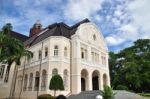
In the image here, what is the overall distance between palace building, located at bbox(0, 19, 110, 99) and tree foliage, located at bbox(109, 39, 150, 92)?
9502mm

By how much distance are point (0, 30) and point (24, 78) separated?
35.7 ft

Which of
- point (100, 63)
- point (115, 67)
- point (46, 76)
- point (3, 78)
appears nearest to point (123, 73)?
point (115, 67)

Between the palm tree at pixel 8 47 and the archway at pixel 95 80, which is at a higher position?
the palm tree at pixel 8 47

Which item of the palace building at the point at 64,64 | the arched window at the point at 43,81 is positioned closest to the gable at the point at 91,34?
the palace building at the point at 64,64

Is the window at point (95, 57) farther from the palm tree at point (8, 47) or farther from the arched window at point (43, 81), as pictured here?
the palm tree at point (8, 47)

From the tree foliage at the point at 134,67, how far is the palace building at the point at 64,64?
31.2 feet

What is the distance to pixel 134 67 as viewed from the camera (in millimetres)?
40781

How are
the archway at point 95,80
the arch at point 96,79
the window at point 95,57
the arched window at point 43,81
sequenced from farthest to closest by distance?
the archway at point 95,80 → the arch at point 96,79 → the window at point 95,57 → the arched window at point 43,81

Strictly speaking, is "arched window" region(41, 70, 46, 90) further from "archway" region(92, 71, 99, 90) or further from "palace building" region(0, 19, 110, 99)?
"archway" region(92, 71, 99, 90)

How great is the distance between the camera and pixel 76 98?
23.7 m

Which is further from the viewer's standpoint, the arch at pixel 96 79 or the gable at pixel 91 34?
the arch at pixel 96 79

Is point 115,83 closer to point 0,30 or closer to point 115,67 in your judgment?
point 115,67

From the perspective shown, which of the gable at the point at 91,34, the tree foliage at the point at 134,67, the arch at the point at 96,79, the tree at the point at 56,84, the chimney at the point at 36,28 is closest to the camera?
the tree at the point at 56,84

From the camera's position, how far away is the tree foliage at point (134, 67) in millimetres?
40625
